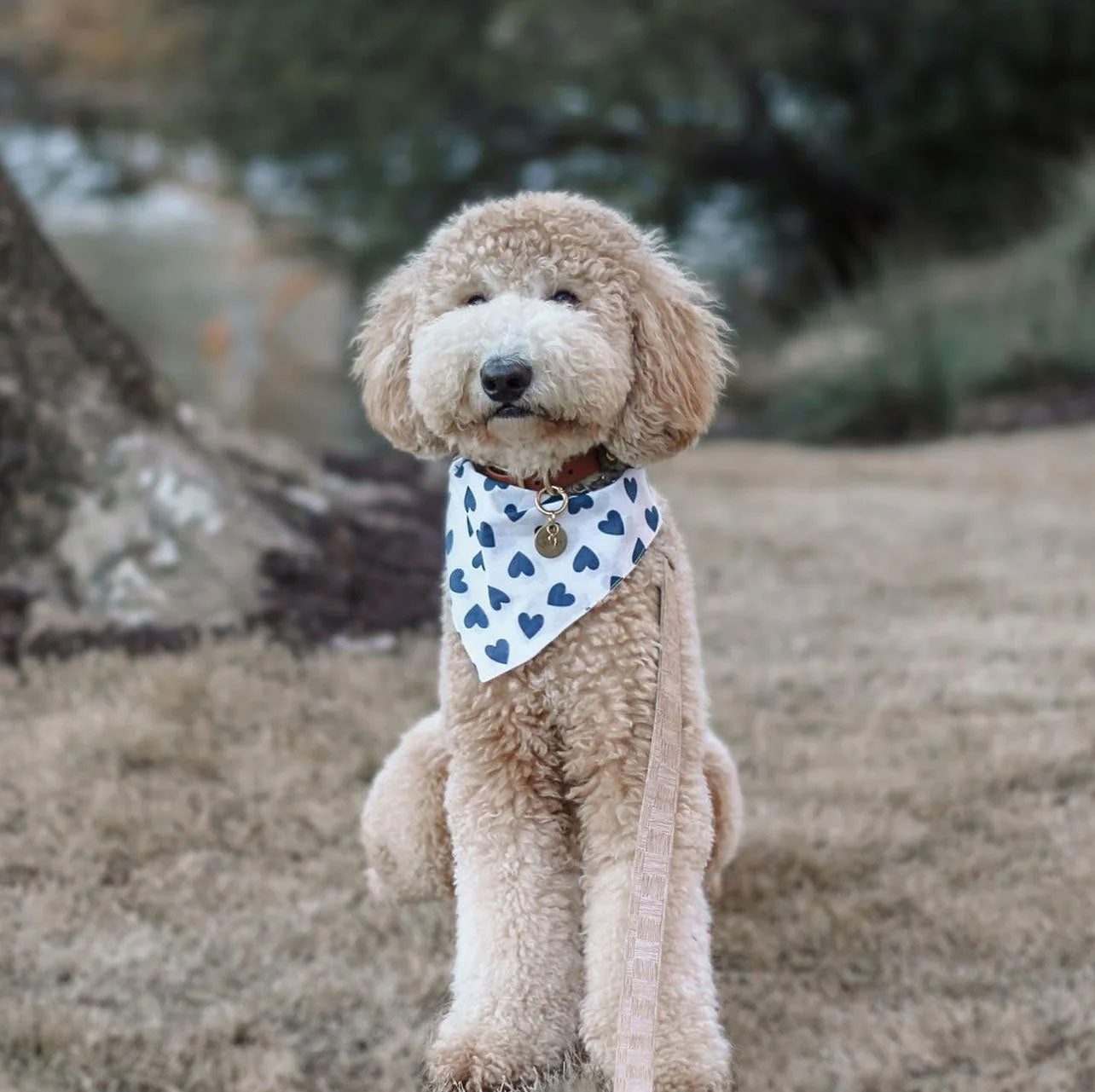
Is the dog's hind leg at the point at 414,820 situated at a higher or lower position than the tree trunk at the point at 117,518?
lower

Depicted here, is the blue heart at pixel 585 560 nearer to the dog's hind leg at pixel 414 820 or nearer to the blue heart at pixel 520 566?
the blue heart at pixel 520 566

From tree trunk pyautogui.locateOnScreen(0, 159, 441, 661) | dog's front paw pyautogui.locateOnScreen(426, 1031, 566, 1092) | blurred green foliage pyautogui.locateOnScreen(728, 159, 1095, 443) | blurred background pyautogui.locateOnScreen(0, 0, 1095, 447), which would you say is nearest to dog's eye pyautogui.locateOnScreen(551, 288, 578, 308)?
dog's front paw pyautogui.locateOnScreen(426, 1031, 566, 1092)

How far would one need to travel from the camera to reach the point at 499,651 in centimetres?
201

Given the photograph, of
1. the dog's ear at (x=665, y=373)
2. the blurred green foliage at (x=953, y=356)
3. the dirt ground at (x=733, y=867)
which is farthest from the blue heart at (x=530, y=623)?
the blurred green foliage at (x=953, y=356)

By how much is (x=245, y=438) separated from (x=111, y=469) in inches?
38.2

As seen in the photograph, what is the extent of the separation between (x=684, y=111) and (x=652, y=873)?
9542 millimetres

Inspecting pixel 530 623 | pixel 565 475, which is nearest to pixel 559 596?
pixel 530 623

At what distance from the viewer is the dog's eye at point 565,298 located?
1976 millimetres

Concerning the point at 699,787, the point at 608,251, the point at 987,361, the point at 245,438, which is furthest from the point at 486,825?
the point at 987,361

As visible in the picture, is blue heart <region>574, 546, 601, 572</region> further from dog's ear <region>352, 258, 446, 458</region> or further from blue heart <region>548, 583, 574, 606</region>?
dog's ear <region>352, 258, 446, 458</region>

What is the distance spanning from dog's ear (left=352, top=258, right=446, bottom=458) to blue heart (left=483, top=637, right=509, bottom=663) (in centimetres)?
33

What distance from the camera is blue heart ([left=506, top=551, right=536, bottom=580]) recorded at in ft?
6.70

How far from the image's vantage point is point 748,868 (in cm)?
280

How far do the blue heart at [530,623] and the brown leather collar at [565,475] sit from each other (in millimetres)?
195
